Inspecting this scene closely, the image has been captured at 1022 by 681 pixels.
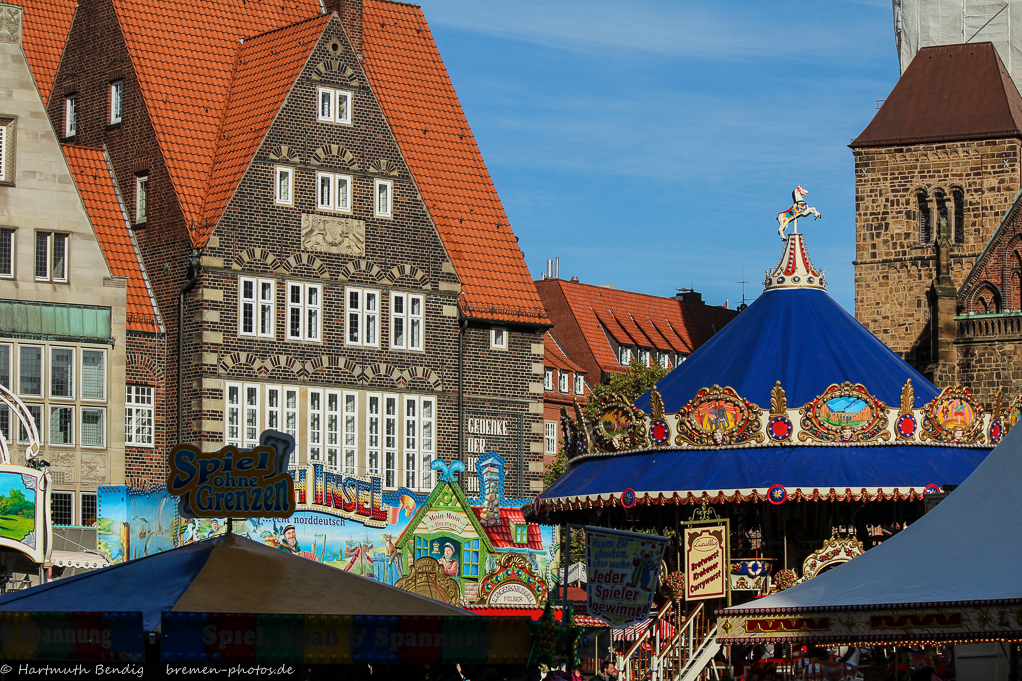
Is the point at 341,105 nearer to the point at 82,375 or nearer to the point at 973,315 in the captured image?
the point at 82,375

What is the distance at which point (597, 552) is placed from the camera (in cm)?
2669

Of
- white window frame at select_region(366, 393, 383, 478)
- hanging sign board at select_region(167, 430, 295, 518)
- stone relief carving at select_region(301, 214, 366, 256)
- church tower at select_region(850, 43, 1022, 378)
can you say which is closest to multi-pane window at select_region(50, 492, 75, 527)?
white window frame at select_region(366, 393, 383, 478)

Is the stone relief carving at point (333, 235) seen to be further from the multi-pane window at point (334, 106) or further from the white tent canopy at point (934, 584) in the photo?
the white tent canopy at point (934, 584)

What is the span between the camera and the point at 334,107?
45.4 m

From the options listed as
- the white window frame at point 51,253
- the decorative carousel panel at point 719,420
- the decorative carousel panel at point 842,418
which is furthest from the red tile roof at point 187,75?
the decorative carousel panel at point 842,418

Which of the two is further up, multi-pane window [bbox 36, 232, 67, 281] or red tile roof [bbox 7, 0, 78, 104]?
red tile roof [bbox 7, 0, 78, 104]

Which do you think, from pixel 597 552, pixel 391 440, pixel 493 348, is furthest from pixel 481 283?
pixel 597 552

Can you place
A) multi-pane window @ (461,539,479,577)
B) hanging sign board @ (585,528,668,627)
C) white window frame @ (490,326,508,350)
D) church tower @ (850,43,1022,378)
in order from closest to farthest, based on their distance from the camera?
hanging sign board @ (585,528,668,627) → multi-pane window @ (461,539,479,577) → white window frame @ (490,326,508,350) → church tower @ (850,43,1022,378)

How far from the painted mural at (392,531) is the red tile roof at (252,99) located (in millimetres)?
6647

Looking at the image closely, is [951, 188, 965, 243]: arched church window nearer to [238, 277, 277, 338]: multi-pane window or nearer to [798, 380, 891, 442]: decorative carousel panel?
[238, 277, 277, 338]: multi-pane window

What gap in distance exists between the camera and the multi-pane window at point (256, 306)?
142 ft

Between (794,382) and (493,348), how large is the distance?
1663cm

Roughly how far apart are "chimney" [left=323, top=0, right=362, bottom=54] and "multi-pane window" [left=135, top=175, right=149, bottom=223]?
24.4 ft

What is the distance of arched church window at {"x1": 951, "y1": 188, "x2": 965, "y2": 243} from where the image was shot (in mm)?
73438
